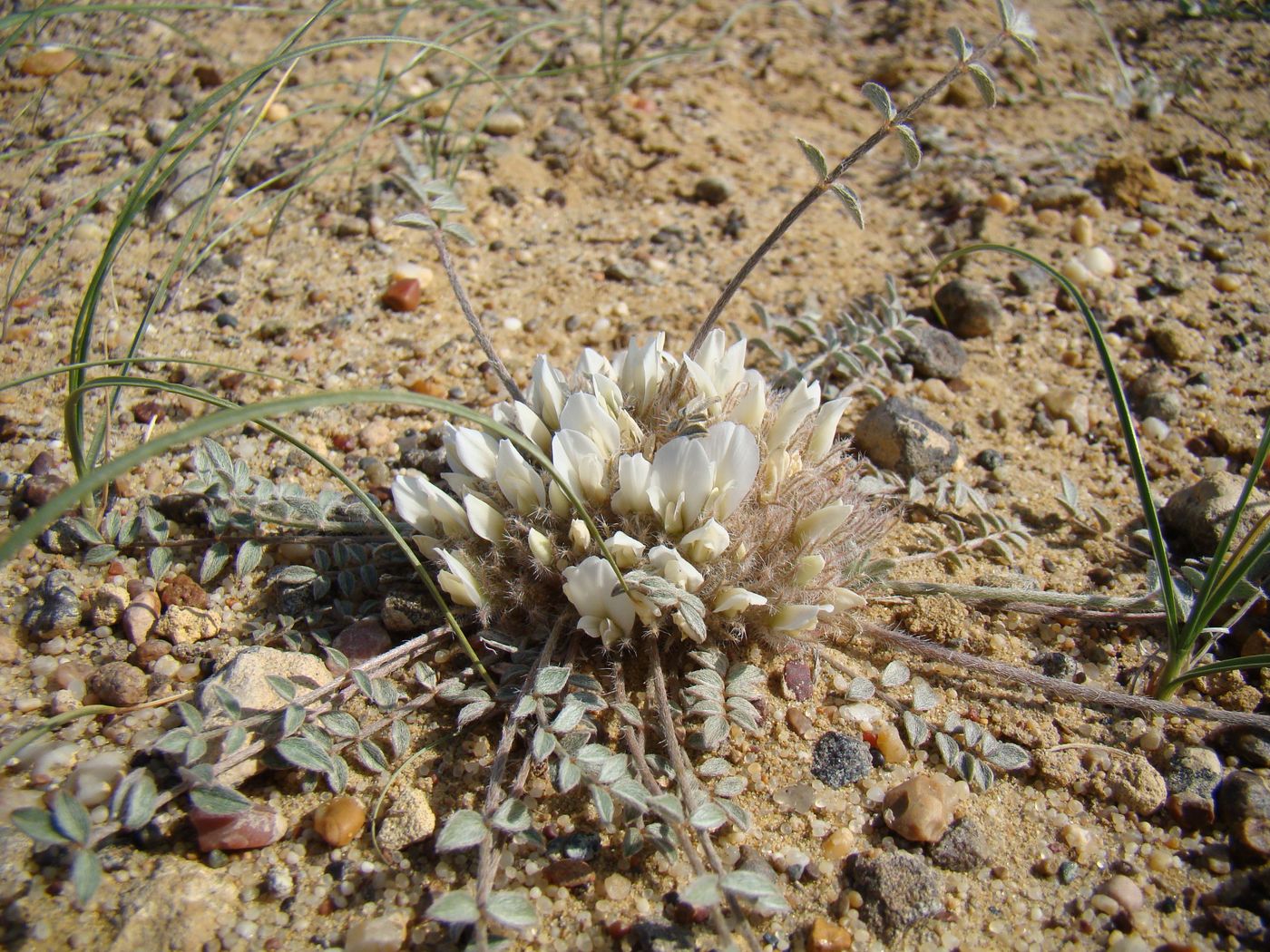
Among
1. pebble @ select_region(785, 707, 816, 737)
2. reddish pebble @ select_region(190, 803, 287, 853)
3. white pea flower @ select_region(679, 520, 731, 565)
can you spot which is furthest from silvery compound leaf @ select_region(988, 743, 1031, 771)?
reddish pebble @ select_region(190, 803, 287, 853)

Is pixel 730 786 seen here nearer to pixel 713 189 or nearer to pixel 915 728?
pixel 915 728

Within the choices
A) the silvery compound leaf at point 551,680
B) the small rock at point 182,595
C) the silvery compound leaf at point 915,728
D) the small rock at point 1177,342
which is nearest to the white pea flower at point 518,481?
the silvery compound leaf at point 551,680

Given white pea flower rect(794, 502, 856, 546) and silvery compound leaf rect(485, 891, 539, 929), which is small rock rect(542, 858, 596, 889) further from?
white pea flower rect(794, 502, 856, 546)

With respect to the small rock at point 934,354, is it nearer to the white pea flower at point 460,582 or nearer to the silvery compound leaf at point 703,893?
the white pea flower at point 460,582

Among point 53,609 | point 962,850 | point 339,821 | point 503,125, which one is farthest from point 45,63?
point 962,850

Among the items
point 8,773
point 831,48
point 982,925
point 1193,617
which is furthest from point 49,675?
point 831,48

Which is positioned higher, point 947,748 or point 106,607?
point 106,607
